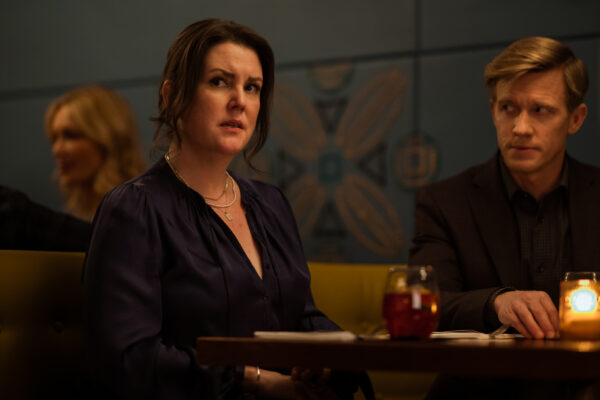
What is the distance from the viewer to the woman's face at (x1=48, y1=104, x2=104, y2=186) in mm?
3422

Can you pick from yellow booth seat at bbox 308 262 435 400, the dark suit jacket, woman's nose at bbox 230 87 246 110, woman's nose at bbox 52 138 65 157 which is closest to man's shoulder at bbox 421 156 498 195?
the dark suit jacket

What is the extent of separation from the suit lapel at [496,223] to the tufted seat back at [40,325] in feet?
3.62

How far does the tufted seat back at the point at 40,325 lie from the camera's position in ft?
5.44

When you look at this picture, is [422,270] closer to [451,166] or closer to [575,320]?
[575,320]

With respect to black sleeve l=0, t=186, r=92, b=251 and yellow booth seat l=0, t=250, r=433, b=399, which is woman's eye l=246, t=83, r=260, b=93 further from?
black sleeve l=0, t=186, r=92, b=251

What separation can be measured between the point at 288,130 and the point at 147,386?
1.70 meters

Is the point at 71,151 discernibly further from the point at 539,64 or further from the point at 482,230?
the point at 539,64

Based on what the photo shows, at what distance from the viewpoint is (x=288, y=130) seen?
3004mm

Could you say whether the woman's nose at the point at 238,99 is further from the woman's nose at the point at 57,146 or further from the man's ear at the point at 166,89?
the woman's nose at the point at 57,146

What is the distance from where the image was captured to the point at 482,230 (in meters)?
2.04

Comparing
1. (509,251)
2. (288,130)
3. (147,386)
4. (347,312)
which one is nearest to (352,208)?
Answer: (288,130)

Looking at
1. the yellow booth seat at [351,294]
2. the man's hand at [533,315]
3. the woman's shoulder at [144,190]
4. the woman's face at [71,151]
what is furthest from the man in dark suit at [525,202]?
the woman's face at [71,151]

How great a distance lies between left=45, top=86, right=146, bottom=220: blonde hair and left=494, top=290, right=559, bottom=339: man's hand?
7.29ft

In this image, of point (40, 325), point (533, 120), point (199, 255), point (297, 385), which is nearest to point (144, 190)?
point (199, 255)
